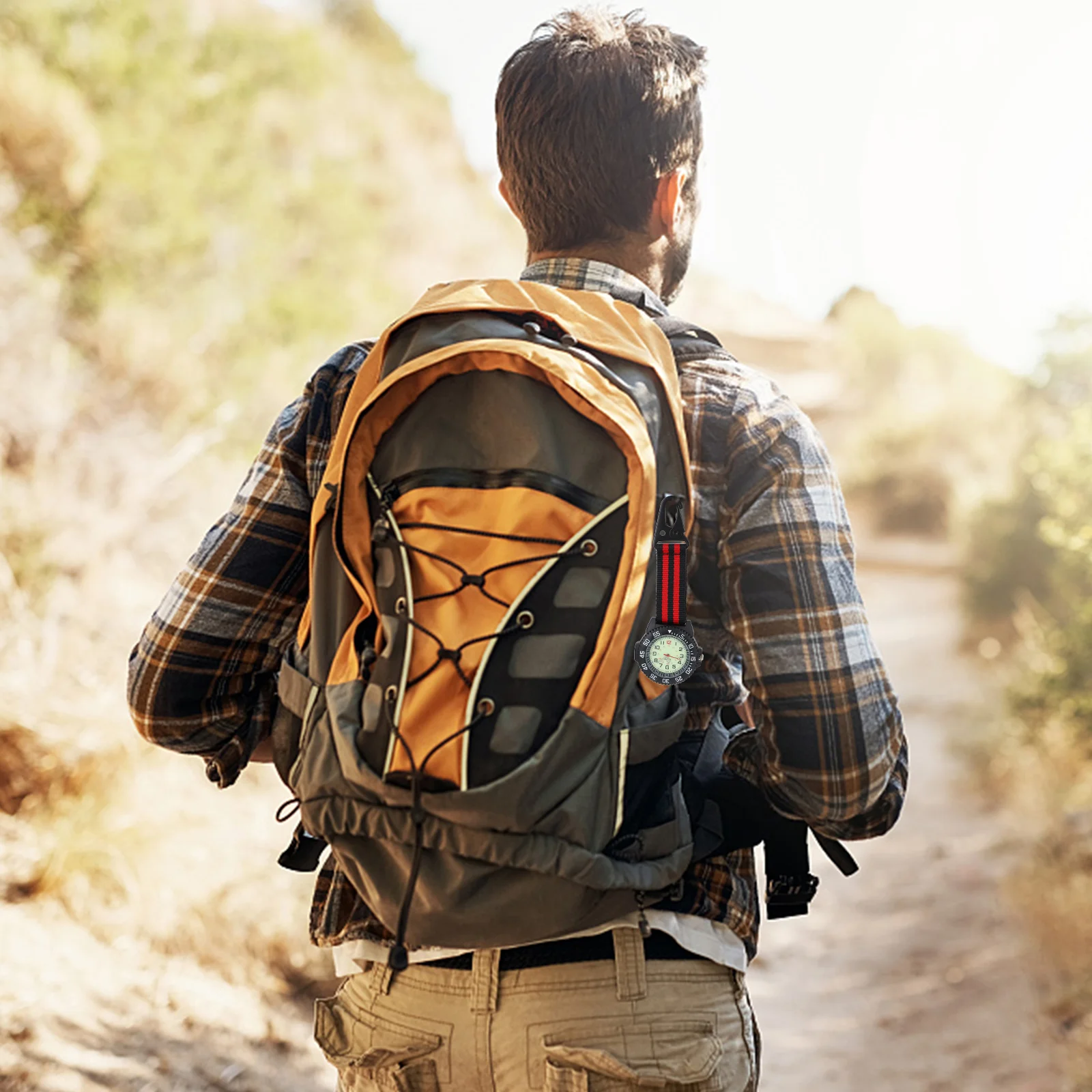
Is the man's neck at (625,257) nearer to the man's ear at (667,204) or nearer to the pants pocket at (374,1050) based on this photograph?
the man's ear at (667,204)

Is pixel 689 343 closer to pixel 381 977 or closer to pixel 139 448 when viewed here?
pixel 381 977

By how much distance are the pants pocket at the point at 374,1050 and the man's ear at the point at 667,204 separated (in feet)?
3.13

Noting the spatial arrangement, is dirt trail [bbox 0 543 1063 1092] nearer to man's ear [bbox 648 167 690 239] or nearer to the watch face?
the watch face

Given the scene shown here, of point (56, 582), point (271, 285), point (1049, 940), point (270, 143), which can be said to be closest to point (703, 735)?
point (56, 582)

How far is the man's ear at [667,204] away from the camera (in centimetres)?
134

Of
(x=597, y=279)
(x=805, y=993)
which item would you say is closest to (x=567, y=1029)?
(x=597, y=279)

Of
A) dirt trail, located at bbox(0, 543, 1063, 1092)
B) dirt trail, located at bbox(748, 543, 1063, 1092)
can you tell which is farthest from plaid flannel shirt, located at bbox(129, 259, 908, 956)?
dirt trail, located at bbox(748, 543, 1063, 1092)

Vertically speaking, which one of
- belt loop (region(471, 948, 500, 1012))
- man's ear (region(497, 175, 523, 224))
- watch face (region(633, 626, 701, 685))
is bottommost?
belt loop (region(471, 948, 500, 1012))

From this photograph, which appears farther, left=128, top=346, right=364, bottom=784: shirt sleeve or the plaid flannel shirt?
left=128, top=346, right=364, bottom=784: shirt sleeve

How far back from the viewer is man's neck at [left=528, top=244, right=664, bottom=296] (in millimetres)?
1354

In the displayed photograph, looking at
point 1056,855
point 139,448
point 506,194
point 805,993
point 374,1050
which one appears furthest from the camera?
point 139,448

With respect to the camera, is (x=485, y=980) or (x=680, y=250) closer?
(x=485, y=980)

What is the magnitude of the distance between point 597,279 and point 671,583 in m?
0.40

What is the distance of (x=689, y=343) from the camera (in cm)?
128
